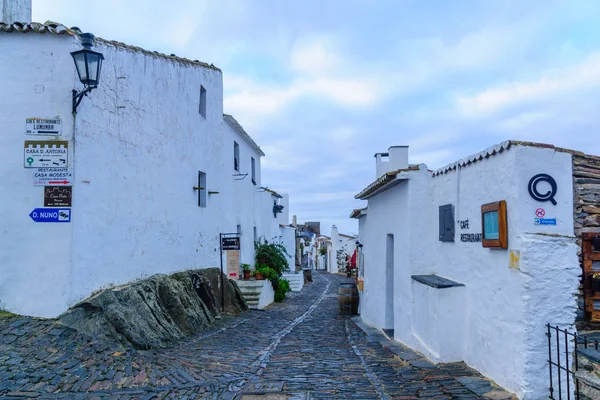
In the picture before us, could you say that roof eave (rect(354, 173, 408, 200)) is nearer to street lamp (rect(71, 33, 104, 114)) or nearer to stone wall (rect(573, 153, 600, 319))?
stone wall (rect(573, 153, 600, 319))

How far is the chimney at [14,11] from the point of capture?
9.97 metres

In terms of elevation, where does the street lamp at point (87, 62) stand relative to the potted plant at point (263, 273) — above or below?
above

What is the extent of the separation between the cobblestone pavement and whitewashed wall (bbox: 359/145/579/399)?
38 centimetres

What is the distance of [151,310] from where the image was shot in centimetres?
991

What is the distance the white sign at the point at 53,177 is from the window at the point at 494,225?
6805mm

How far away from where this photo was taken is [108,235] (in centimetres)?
938

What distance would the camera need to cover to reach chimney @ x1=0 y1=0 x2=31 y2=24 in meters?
9.97

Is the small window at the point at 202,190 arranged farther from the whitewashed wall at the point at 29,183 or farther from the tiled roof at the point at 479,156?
the tiled roof at the point at 479,156

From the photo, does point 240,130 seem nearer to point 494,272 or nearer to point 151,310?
point 151,310

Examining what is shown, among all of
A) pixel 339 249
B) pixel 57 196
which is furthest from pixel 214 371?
pixel 339 249

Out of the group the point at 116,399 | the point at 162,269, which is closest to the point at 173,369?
the point at 116,399

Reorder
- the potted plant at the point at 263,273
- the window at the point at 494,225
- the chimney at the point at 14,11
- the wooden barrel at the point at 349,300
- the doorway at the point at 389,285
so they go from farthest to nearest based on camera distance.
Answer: the potted plant at the point at 263,273 < the wooden barrel at the point at 349,300 < the doorway at the point at 389,285 < the chimney at the point at 14,11 < the window at the point at 494,225

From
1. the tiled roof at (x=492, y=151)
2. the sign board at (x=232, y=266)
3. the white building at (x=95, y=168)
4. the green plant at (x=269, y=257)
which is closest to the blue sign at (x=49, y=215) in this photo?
the white building at (x=95, y=168)

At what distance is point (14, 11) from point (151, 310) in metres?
7.05
